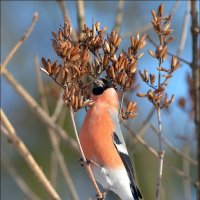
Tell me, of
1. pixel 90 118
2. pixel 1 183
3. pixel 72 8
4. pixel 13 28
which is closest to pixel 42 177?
pixel 90 118

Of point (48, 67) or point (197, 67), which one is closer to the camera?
point (48, 67)

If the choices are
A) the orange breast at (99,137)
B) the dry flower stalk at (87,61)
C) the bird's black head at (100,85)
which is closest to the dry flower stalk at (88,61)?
the dry flower stalk at (87,61)

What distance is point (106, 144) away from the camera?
3.30 m

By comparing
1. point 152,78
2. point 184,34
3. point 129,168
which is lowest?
point 129,168

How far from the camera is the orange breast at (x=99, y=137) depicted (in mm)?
3227

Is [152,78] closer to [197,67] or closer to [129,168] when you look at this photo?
[129,168]

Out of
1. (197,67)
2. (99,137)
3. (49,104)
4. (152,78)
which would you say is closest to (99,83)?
(99,137)

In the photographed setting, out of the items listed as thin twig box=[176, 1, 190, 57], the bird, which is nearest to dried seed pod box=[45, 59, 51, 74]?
the bird

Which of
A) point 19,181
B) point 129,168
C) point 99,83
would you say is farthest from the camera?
point 19,181

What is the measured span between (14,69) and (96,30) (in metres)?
7.27

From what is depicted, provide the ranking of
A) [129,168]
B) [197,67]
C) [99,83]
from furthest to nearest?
[197,67]
[129,168]
[99,83]

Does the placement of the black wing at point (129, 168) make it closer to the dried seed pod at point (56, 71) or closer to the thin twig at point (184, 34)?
the thin twig at point (184, 34)

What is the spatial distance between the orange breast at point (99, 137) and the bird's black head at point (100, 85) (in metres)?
0.09

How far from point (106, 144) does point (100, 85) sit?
14.9 inches
